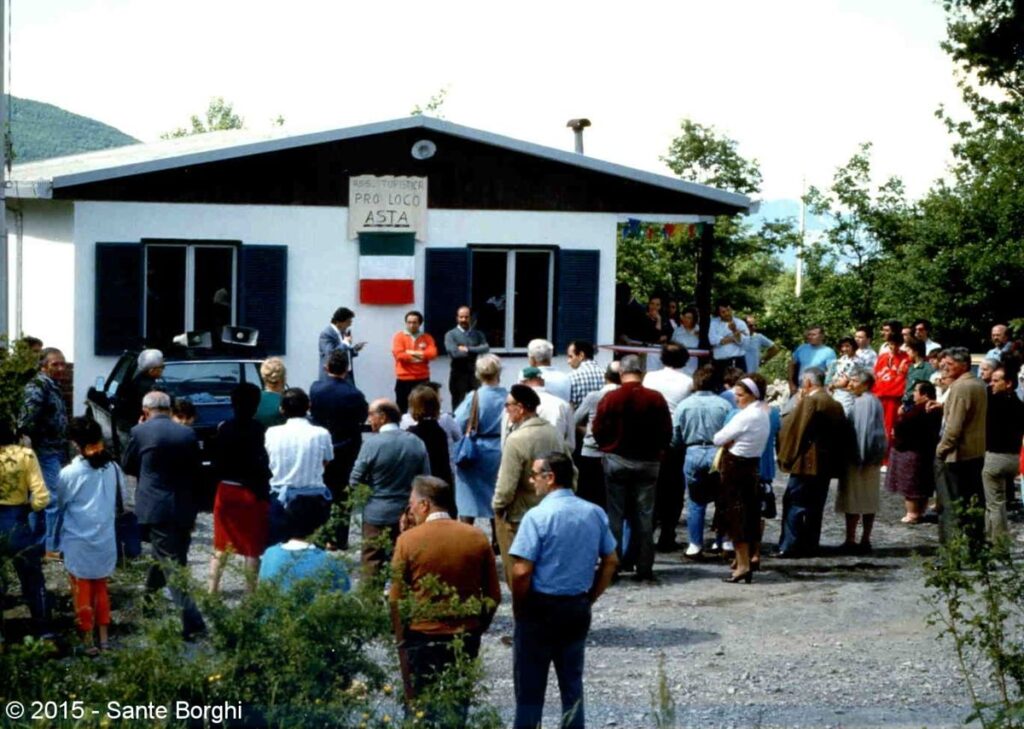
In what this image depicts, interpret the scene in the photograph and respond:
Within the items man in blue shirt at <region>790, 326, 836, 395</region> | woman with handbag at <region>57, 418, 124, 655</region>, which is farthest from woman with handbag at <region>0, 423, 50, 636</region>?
man in blue shirt at <region>790, 326, 836, 395</region>

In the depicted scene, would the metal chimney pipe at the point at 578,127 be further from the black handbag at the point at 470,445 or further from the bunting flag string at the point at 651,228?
the black handbag at the point at 470,445

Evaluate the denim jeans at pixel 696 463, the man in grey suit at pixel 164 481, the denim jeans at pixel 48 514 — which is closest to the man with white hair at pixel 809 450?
the denim jeans at pixel 696 463

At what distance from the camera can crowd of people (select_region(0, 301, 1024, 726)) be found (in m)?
8.41

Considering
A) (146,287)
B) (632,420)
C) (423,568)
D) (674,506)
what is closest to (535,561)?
(423,568)

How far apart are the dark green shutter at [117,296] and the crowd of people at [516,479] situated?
3192 mm

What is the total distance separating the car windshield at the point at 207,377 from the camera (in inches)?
669

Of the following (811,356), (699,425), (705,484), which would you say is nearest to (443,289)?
(811,356)

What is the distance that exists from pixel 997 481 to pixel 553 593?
7.14 meters

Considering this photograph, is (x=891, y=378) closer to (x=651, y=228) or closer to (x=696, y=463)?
(x=651, y=228)

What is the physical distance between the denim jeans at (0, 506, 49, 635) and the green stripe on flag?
34.4ft

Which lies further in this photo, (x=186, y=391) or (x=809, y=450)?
(x=186, y=391)

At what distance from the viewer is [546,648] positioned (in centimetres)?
847

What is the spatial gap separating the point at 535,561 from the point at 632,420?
442 centimetres

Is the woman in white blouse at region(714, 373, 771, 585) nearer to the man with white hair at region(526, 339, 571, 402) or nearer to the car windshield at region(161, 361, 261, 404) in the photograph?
the man with white hair at region(526, 339, 571, 402)
